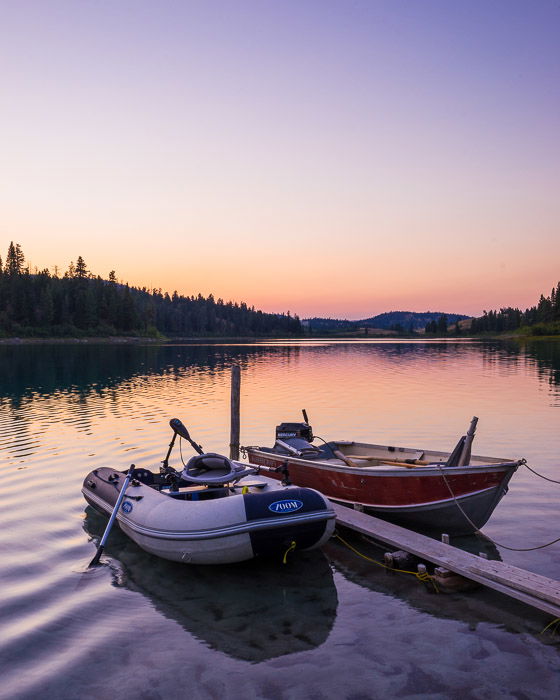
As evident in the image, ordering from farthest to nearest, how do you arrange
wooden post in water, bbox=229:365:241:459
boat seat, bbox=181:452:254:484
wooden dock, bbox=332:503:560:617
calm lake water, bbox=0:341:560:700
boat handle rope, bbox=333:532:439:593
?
wooden post in water, bbox=229:365:241:459 < boat seat, bbox=181:452:254:484 < boat handle rope, bbox=333:532:439:593 < wooden dock, bbox=332:503:560:617 < calm lake water, bbox=0:341:560:700

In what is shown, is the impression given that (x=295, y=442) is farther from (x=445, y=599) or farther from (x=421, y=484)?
(x=445, y=599)

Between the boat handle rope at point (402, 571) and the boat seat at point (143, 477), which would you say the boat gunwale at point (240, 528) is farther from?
the boat seat at point (143, 477)

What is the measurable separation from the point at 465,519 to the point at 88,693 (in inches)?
275

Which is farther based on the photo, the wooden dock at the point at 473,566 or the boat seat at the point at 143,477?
the boat seat at the point at 143,477

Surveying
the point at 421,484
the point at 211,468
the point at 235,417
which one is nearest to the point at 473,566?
the point at 421,484

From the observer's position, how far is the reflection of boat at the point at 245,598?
6.64 meters

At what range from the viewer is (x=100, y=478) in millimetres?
11445

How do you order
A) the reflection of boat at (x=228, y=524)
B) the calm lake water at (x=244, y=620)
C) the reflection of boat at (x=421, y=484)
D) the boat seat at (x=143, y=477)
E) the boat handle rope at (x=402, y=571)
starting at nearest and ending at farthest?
the calm lake water at (x=244, y=620) → the boat handle rope at (x=402, y=571) → the reflection of boat at (x=228, y=524) → the reflection of boat at (x=421, y=484) → the boat seat at (x=143, y=477)

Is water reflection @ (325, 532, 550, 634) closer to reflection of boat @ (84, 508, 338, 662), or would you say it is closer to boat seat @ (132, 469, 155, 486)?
reflection of boat @ (84, 508, 338, 662)

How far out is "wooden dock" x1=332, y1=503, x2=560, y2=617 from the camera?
6.81 meters

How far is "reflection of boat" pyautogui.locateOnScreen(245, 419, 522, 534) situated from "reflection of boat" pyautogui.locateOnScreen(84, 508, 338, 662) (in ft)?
6.12

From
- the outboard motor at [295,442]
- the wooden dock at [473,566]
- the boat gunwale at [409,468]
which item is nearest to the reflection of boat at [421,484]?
the boat gunwale at [409,468]

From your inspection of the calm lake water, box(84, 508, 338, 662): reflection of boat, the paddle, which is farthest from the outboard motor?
the paddle

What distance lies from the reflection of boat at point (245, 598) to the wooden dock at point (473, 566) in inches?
41.7
